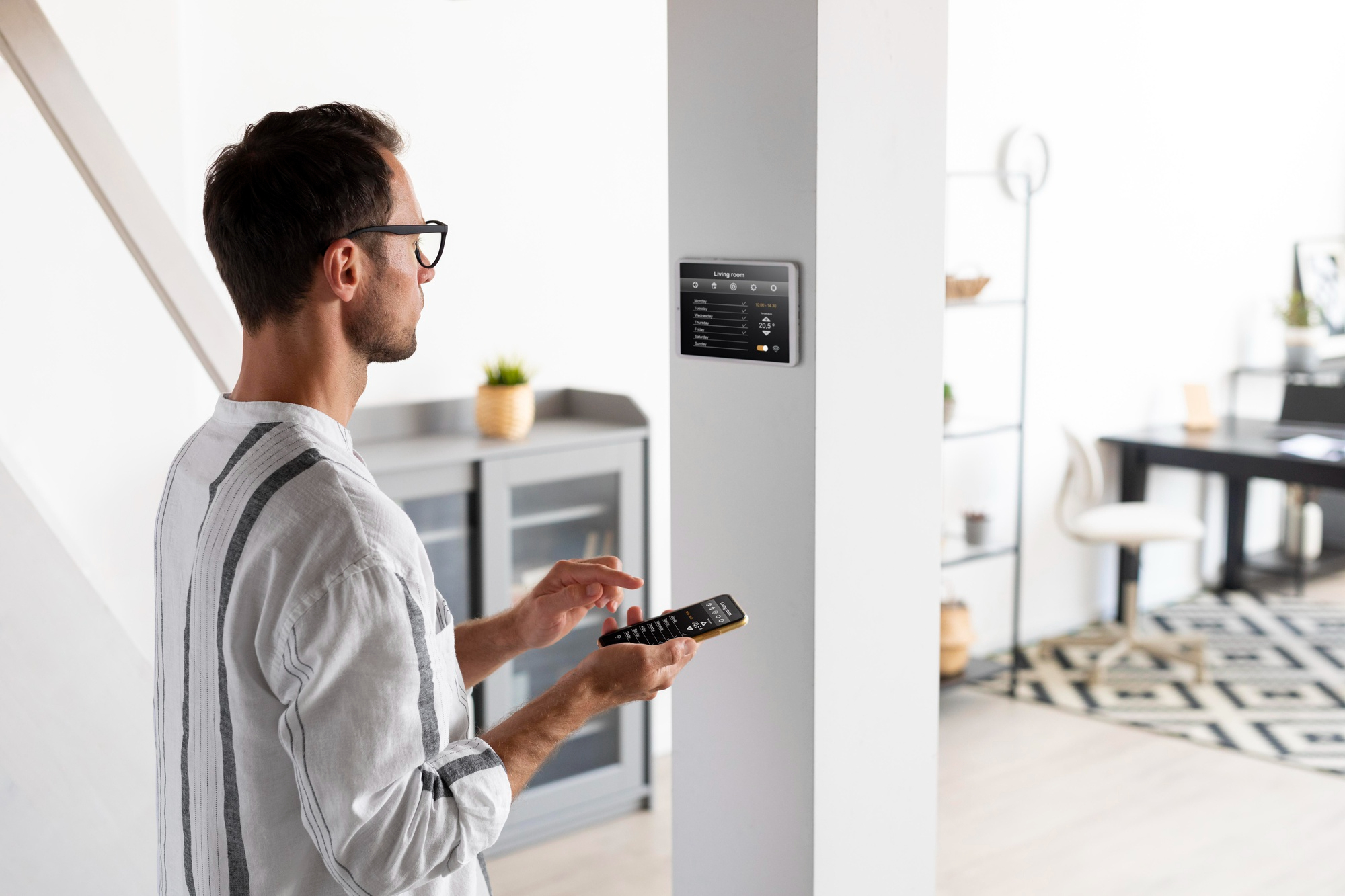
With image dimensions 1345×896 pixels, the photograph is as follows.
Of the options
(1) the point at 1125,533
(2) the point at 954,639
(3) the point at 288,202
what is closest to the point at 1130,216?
(1) the point at 1125,533

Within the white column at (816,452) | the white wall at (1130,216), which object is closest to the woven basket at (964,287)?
the white wall at (1130,216)

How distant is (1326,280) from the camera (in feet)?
20.4

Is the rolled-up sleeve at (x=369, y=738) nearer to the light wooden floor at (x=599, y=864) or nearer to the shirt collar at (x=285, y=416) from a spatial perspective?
the shirt collar at (x=285, y=416)

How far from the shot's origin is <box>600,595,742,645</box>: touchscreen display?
142cm

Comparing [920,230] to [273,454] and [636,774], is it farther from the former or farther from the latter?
[636,774]

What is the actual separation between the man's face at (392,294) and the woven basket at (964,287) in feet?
9.83

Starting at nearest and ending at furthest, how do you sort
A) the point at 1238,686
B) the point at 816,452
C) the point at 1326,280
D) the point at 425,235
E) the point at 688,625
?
the point at 425,235, the point at 688,625, the point at 816,452, the point at 1238,686, the point at 1326,280

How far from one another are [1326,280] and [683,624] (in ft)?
19.3

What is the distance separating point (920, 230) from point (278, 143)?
99 cm

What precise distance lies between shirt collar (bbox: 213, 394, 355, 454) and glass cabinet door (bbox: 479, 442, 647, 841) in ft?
6.30

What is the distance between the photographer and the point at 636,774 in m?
3.54

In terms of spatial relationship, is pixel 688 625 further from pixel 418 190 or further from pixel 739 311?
pixel 418 190

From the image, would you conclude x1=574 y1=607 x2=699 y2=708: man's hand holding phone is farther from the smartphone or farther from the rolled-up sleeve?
the rolled-up sleeve

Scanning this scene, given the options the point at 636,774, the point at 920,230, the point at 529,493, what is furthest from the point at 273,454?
the point at 636,774
